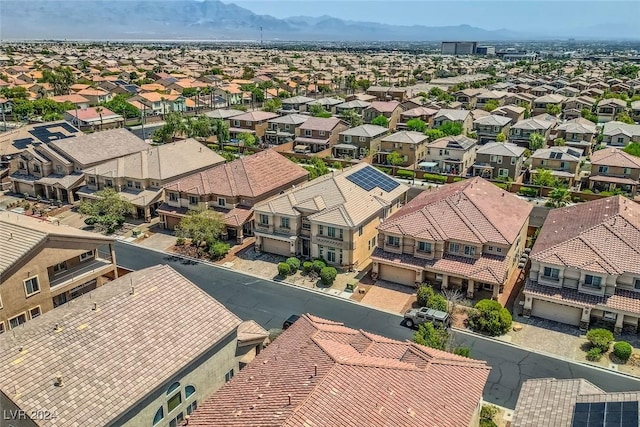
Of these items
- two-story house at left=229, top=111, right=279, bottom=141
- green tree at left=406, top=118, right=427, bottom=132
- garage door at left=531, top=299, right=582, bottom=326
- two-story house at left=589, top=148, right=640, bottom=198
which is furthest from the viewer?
two-story house at left=229, top=111, right=279, bottom=141

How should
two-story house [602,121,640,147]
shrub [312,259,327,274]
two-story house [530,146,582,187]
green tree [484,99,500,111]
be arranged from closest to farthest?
shrub [312,259,327,274], two-story house [530,146,582,187], two-story house [602,121,640,147], green tree [484,99,500,111]

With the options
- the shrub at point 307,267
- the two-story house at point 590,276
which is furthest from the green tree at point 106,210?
the two-story house at point 590,276

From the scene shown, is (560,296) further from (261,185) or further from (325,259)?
(261,185)

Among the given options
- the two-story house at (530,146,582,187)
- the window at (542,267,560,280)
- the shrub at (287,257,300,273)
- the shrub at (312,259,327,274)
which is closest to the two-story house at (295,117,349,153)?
the two-story house at (530,146,582,187)

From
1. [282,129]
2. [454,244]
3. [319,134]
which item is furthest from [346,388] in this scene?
[282,129]

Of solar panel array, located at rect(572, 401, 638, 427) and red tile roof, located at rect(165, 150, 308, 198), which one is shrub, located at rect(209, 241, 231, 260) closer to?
red tile roof, located at rect(165, 150, 308, 198)

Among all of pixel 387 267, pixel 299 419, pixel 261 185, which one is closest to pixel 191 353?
pixel 299 419

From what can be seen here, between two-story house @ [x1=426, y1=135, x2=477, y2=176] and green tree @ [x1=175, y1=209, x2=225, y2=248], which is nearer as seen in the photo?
green tree @ [x1=175, y1=209, x2=225, y2=248]

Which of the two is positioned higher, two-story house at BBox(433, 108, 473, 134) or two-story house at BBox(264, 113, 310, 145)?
two-story house at BBox(433, 108, 473, 134)

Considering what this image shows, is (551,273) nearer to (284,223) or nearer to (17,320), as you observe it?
(284,223)
